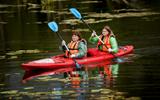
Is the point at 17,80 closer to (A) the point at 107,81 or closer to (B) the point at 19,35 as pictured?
(A) the point at 107,81

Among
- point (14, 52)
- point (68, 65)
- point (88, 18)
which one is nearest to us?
point (68, 65)

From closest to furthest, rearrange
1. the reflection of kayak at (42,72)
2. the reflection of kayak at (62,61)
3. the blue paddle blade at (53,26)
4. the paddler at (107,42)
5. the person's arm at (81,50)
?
the reflection of kayak at (42,72), the reflection of kayak at (62,61), the person's arm at (81,50), the blue paddle blade at (53,26), the paddler at (107,42)

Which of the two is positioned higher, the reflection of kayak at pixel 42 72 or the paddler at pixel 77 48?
the paddler at pixel 77 48

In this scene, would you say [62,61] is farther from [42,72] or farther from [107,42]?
[107,42]

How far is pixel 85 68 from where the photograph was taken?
54.6ft

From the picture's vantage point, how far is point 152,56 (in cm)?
1806

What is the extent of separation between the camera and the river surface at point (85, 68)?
13.0 m

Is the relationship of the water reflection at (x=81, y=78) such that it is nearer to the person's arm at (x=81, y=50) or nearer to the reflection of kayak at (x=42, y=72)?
the reflection of kayak at (x=42, y=72)

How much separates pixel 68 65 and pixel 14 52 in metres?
4.31

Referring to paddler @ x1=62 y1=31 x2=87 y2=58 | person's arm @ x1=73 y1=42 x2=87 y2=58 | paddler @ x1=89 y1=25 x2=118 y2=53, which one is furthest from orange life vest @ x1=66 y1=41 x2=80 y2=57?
paddler @ x1=89 y1=25 x2=118 y2=53

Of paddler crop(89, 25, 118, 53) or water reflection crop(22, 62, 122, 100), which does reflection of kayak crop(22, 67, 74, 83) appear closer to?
water reflection crop(22, 62, 122, 100)

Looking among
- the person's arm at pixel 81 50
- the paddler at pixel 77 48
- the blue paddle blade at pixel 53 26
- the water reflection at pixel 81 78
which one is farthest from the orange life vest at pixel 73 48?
the blue paddle blade at pixel 53 26

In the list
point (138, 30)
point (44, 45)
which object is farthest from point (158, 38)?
point (44, 45)

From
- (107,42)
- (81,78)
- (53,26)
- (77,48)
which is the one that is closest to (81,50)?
(77,48)
